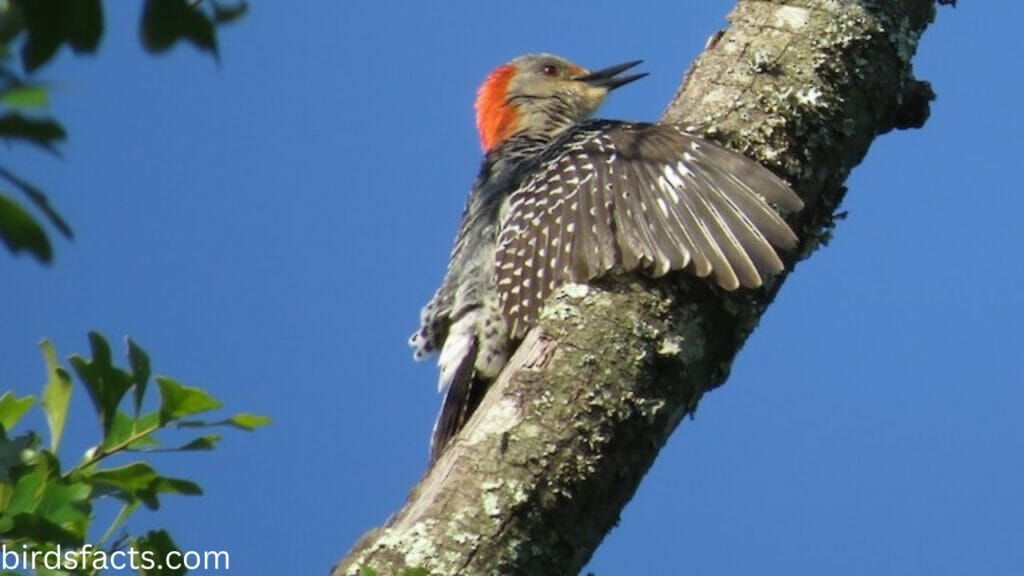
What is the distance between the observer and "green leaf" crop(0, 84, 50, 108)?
3.11ft

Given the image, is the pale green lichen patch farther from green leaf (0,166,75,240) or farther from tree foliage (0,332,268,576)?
green leaf (0,166,75,240)

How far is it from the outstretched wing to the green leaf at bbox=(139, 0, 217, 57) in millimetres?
2717

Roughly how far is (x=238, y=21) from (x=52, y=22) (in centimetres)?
14

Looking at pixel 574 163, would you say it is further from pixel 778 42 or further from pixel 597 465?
pixel 597 465

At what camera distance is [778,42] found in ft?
13.3

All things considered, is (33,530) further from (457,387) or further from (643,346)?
(457,387)

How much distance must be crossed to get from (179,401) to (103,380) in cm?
16

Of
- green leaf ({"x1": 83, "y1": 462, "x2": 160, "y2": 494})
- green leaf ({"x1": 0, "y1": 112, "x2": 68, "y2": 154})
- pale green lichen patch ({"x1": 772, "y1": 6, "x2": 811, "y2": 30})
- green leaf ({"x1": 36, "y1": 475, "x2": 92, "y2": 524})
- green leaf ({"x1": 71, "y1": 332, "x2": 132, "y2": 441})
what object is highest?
pale green lichen patch ({"x1": 772, "y1": 6, "x2": 811, "y2": 30})

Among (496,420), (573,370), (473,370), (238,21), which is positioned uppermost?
(473,370)

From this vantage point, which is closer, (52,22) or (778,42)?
(52,22)

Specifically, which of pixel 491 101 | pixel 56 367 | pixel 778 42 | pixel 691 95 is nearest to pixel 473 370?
pixel 691 95

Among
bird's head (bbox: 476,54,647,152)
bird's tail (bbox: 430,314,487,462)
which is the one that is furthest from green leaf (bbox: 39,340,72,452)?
bird's head (bbox: 476,54,647,152)

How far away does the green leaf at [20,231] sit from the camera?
0.96m

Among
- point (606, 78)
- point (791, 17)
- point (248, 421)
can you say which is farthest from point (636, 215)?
point (606, 78)
